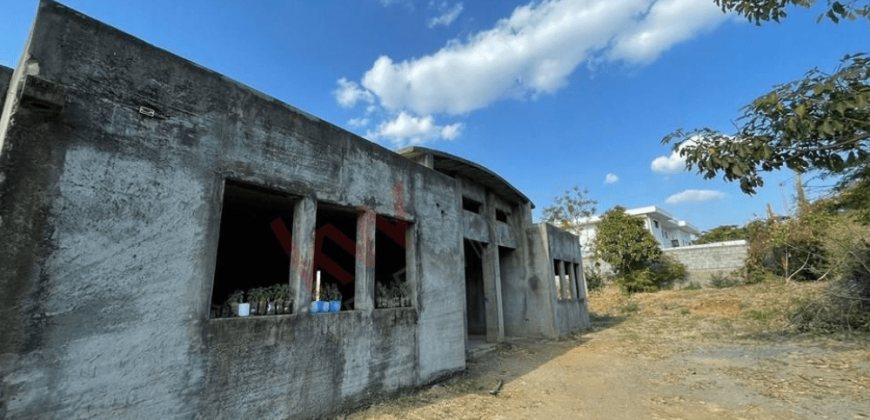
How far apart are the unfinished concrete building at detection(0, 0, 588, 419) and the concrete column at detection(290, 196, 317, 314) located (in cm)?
2

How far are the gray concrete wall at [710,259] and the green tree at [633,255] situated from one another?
1.76ft

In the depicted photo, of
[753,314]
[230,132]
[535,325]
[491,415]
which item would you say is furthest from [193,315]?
[753,314]

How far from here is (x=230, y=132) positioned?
4059 mm

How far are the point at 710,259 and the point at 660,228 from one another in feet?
40.4

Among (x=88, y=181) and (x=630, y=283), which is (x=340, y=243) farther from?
(x=630, y=283)

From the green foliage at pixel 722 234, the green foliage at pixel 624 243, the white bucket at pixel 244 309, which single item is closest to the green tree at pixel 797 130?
the white bucket at pixel 244 309

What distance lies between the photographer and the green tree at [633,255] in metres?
19.2

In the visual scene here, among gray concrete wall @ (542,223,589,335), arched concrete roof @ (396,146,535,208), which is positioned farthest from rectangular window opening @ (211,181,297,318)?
gray concrete wall @ (542,223,589,335)

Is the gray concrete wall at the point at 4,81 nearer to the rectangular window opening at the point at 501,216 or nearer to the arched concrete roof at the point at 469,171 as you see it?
the arched concrete roof at the point at 469,171

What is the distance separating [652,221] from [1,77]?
3264cm

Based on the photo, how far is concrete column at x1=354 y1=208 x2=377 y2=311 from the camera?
5.43m

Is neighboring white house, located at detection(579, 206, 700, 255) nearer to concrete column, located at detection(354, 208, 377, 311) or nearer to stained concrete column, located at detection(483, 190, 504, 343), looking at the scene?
stained concrete column, located at detection(483, 190, 504, 343)

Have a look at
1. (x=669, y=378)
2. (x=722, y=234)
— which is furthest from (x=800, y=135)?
(x=722, y=234)

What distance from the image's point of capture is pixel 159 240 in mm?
3434
